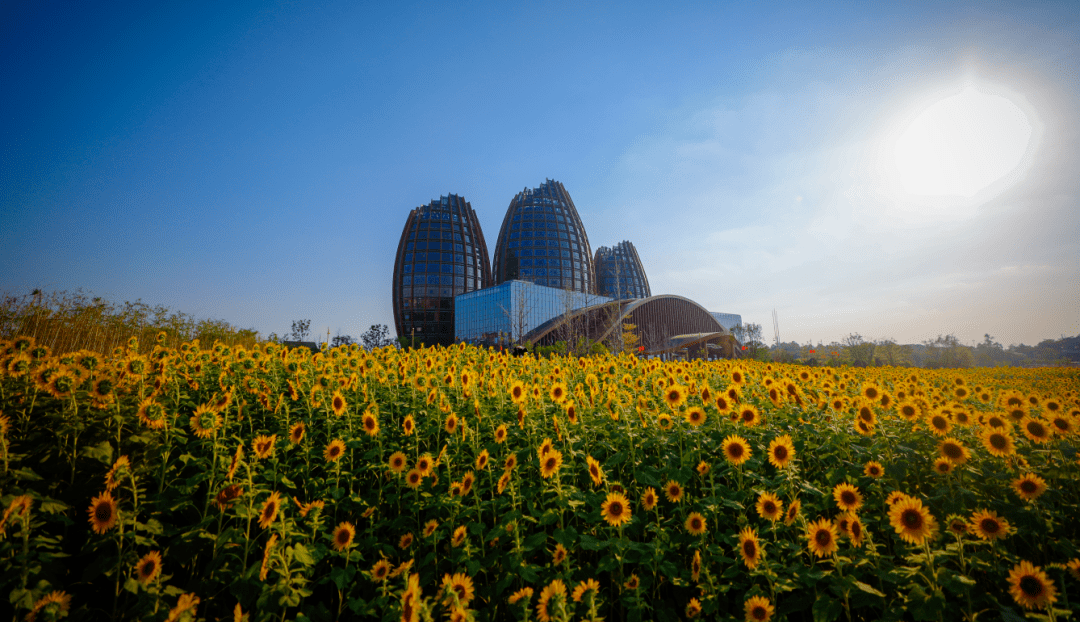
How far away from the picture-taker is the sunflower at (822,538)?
1.88 meters

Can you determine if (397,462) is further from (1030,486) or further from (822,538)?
(1030,486)

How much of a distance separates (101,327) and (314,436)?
319 inches

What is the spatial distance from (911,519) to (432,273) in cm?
4577

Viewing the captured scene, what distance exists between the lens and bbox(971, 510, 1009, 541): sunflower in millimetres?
1824

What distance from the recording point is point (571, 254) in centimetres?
5038

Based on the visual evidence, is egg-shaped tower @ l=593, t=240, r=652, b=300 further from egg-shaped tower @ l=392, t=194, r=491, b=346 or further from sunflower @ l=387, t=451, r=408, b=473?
sunflower @ l=387, t=451, r=408, b=473

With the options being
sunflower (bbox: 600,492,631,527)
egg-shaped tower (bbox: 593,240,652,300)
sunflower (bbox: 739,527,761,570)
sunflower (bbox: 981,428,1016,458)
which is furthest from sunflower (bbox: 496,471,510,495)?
egg-shaped tower (bbox: 593,240,652,300)

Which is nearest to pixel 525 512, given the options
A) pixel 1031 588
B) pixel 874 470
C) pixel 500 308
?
pixel 874 470

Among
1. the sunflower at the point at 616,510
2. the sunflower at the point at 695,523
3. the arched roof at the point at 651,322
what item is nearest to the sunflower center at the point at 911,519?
the sunflower at the point at 695,523

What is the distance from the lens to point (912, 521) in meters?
1.86

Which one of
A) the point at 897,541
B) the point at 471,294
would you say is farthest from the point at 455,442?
the point at 471,294

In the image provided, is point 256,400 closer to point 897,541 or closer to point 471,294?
point 897,541

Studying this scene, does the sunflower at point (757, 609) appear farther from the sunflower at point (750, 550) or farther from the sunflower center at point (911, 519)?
the sunflower center at point (911, 519)

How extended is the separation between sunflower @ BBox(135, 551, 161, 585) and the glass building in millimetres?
35490
